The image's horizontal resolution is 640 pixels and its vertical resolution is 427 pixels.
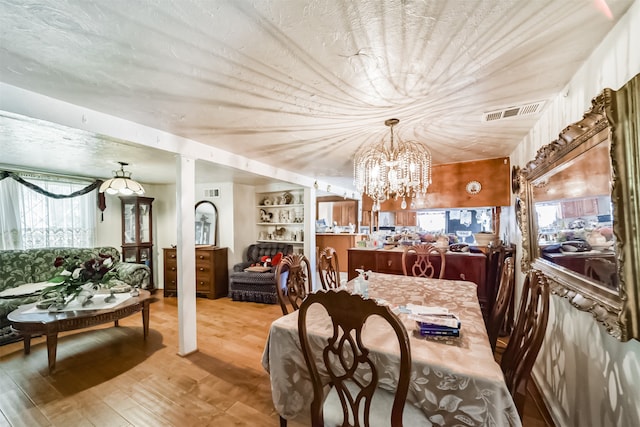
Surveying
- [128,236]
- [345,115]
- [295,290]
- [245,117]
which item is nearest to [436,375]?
[295,290]

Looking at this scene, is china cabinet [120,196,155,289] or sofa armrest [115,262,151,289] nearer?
sofa armrest [115,262,151,289]

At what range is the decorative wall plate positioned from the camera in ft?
11.4

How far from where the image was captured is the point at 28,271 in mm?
3299

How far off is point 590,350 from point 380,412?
3.95 feet

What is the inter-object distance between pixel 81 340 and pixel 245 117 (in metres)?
3.27

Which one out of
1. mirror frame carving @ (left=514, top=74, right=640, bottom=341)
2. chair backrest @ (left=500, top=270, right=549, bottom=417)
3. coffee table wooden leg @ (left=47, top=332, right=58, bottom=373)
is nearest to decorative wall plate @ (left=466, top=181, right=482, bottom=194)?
chair backrest @ (left=500, top=270, right=549, bottom=417)

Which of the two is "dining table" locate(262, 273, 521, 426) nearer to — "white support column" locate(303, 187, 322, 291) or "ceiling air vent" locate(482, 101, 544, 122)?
"ceiling air vent" locate(482, 101, 544, 122)

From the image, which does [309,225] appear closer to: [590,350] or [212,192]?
[212,192]

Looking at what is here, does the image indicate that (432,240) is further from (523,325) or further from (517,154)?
(523,325)

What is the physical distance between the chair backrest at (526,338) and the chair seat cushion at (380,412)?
1.46ft

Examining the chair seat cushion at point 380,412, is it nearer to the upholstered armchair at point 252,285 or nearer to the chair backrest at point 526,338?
the chair backrest at point 526,338

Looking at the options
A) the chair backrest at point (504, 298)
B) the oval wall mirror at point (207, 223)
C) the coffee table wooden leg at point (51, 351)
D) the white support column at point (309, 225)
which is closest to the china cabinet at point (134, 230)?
the oval wall mirror at point (207, 223)

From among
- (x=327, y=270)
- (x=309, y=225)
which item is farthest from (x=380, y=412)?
(x=309, y=225)

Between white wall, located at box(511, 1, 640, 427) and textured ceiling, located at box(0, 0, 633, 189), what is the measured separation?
0.10 meters
